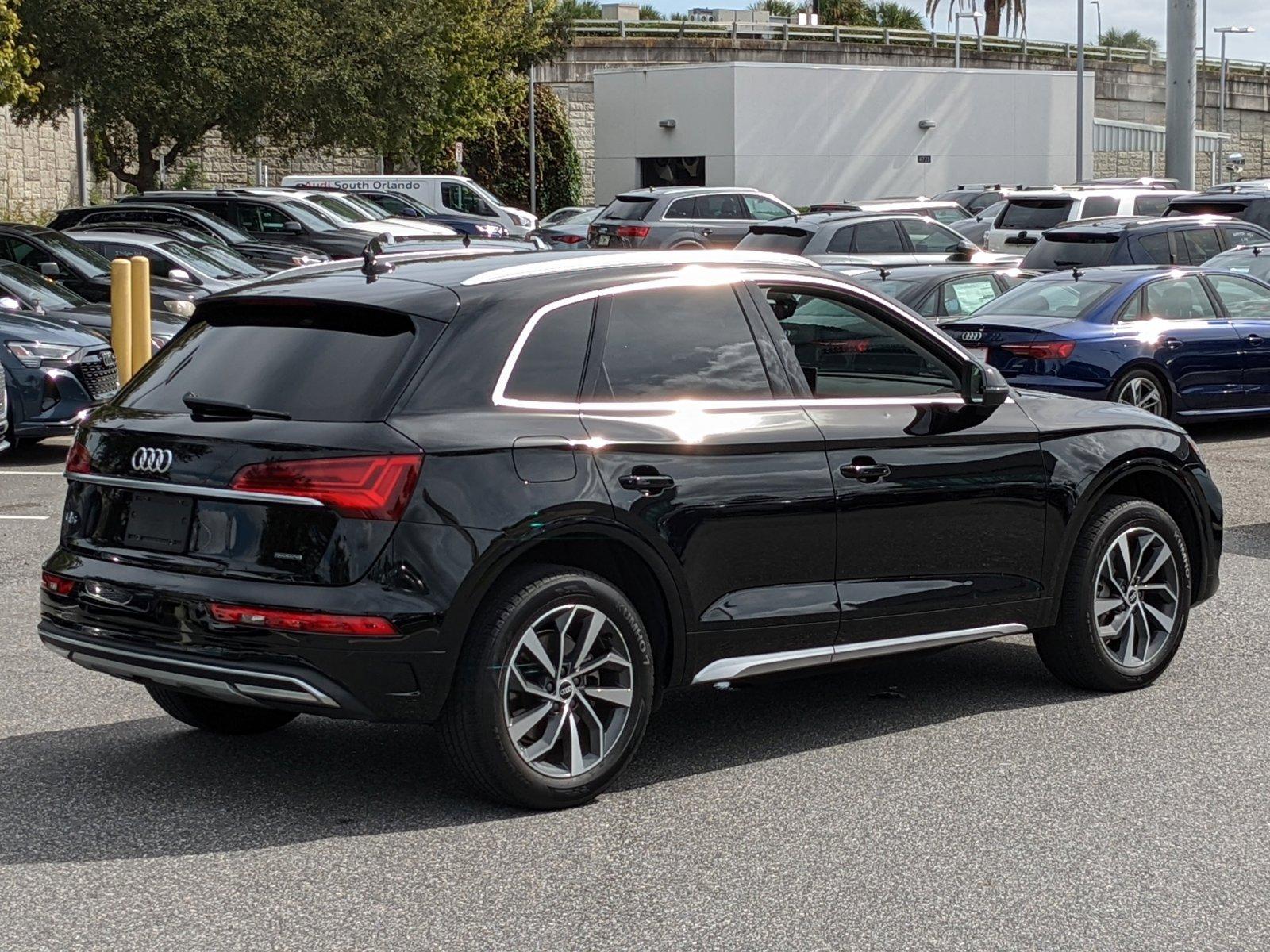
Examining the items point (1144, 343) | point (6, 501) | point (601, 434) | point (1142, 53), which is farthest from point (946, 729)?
point (1142, 53)

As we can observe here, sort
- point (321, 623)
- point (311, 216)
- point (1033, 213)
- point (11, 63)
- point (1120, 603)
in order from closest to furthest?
point (321, 623), point (1120, 603), point (11, 63), point (1033, 213), point (311, 216)

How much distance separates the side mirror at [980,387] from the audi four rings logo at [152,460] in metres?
2.73

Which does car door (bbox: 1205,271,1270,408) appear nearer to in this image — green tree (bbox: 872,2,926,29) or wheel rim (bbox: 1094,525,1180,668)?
wheel rim (bbox: 1094,525,1180,668)

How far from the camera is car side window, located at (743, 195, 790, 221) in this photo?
110 ft

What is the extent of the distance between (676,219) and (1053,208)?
722 centimetres

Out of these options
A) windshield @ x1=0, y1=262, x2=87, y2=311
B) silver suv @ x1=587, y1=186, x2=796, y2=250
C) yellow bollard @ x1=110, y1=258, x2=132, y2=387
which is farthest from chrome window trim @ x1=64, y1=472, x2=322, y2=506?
silver suv @ x1=587, y1=186, x2=796, y2=250

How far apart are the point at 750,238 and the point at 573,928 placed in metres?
18.6

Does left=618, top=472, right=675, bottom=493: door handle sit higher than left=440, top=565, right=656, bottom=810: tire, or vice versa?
left=618, top=472, right=675, bottom=493: door handle

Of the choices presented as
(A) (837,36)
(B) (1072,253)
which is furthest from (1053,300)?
(A) (837,36)

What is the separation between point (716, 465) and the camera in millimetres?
5836

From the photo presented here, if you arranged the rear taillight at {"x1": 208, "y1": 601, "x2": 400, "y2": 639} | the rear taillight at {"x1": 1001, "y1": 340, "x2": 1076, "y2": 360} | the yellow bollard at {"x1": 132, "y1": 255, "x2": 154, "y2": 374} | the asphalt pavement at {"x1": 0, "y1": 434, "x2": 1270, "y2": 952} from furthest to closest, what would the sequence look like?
the yellow bollard at {"x1": 132, "y1": 255, "x2": 154, "y2": 374} → the rear taillight at {"x1": 1001, "y1": 340, "x2": 1076, "y2": 360} → the rear taillight at {"x1": 208, "y1": 601, "x2": 400, "y2": 639} → the asphalt pavement at {"x1": 0, "y1": 434, "x2": 1270, "y2": 952}

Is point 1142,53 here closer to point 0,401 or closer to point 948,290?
point 948,290

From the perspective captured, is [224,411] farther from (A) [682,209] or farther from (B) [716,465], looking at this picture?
(A) [682,209]

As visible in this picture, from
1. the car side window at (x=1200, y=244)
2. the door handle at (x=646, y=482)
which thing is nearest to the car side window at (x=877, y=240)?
the car side window at (x=1200, y=244)
